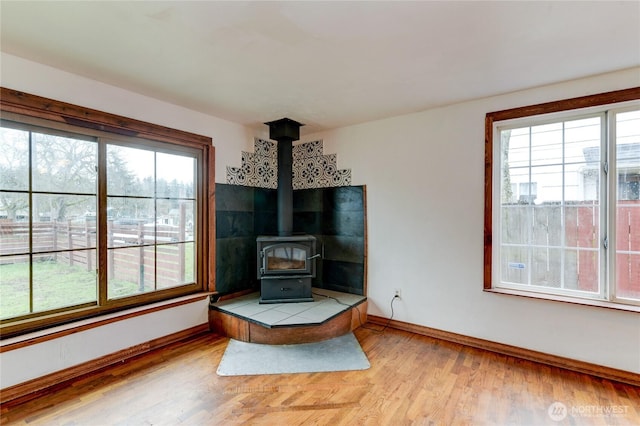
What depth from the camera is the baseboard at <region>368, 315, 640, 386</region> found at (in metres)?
2.31

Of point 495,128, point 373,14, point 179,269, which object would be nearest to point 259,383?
point 179,269

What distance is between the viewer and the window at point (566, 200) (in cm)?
238

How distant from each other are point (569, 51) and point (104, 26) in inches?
119

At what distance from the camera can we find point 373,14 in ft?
5.46

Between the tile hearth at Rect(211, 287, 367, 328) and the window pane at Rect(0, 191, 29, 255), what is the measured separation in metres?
1.71

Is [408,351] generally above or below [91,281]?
below

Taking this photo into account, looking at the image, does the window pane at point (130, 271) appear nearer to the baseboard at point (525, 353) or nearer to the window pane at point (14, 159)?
the window pane at point (14, 159)

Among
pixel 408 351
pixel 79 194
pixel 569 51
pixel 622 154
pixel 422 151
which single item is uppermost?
pixel 569 51

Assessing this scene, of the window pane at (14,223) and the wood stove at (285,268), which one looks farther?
the wood stove at (285,268)

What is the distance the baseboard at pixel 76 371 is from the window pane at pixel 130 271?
50 cm

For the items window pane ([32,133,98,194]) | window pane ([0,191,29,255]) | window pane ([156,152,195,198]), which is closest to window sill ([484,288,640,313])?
window pane ([156,152,195,198])

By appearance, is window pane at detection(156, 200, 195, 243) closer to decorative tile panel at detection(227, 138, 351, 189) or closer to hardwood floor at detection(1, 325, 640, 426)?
decorative tile panel at detection(227, 138, 351, 189)

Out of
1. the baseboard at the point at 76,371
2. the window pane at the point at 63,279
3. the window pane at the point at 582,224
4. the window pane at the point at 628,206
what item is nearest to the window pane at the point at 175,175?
the window pane at the point at 63,279

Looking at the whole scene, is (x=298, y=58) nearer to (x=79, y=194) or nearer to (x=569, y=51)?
(x=569, y=51)
